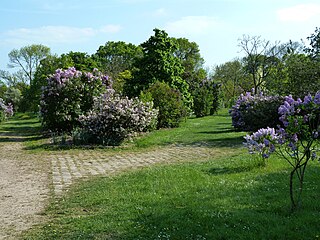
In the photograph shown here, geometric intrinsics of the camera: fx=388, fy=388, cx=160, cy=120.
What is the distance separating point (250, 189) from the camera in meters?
7.12

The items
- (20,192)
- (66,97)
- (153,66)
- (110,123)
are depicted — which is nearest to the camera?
(20,192)

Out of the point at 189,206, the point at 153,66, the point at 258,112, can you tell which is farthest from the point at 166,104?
the point at 189,206

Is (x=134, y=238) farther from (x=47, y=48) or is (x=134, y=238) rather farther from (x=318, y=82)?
(x=47, y=48)

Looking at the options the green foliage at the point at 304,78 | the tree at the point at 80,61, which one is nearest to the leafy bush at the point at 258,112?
the green foliage at the point at 304,78

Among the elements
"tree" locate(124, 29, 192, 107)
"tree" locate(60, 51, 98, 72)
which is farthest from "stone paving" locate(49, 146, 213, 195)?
"tree" locate(60, 51, 98, 72)

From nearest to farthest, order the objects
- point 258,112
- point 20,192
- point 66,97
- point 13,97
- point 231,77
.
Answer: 1. point 20,192
2. point 258,112
3. point 66,97
4. point 13,97
5. point 231,77

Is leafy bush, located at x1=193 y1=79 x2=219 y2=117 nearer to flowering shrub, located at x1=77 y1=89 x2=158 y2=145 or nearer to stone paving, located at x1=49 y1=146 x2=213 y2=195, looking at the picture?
flowering shrub, located at x1=77 y1=89 x2=158 y2=145

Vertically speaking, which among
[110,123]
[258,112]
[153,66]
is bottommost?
[110,123]

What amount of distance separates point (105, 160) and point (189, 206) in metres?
6.04

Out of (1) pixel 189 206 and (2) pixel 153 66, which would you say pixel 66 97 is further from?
(1) pixel 189 206

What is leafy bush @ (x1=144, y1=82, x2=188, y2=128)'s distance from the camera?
21922mm

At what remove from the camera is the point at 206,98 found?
3366cm

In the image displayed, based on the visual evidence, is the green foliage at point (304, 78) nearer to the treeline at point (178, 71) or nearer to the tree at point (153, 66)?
the treeline at point (178, 71)

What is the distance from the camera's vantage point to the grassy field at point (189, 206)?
5051mm
